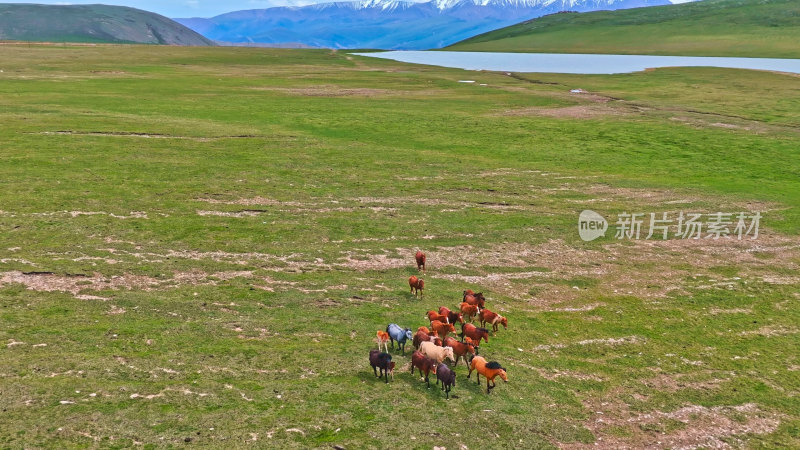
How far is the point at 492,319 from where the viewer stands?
→ 1892 centimetres

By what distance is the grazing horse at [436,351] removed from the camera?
15598 mm

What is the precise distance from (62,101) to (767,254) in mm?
76087

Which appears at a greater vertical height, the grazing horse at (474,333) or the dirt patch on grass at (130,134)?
the dirt patch on grass at (130,134)

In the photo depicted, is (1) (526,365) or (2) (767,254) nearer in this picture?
(1) (526,365)

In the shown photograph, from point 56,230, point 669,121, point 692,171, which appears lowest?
point 56,230

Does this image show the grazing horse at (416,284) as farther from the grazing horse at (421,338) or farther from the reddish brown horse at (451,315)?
the grazing horse at (421,338)

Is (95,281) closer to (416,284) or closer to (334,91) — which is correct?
(416,284)

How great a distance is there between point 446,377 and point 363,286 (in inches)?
340

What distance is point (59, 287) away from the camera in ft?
66.4

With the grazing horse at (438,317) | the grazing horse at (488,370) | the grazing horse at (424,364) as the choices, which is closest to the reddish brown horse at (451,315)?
the grazing horse at (438,317)

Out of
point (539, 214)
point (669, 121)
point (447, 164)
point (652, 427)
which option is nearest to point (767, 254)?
point (539, 214)

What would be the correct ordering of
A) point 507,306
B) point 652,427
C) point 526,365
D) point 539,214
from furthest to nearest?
1. point 539,214
2. point 507,306
3. point 526,365
4. point 652,427

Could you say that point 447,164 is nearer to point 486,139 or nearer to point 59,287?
point 486,139

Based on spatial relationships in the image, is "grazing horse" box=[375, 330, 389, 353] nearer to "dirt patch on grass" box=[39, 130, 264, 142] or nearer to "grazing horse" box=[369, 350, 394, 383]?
"grazing horse" box=[369, 350, 394, 383]
